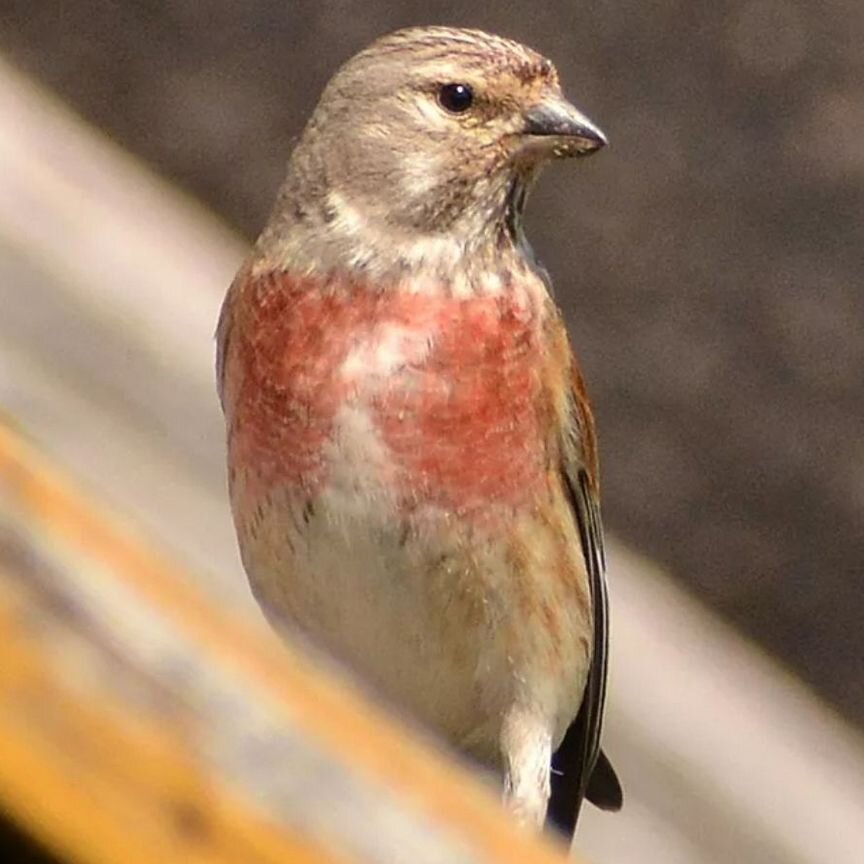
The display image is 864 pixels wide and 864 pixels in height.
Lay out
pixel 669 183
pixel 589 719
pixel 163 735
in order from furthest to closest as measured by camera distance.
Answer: pixel 669 183 < pixel 589 719 < pixel 163 735

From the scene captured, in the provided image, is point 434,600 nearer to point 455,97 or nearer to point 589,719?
point 589,719

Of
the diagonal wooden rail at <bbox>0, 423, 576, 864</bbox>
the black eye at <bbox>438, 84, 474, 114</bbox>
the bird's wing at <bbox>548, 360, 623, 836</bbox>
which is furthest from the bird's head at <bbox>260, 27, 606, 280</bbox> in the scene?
the diagonal wooden rail at <bbox>0, 423, 576, 864</bbox>

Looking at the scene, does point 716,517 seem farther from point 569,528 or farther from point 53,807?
point 53,807

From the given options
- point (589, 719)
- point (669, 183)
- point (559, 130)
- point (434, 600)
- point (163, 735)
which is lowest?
point (589, 719)

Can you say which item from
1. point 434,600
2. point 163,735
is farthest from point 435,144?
point 163,735

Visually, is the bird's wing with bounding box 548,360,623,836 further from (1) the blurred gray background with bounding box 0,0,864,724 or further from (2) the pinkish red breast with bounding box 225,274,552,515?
(1) the blurred gray background with bounding box 0,0,864,724

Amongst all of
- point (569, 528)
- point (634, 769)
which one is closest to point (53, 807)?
point (569, 528)

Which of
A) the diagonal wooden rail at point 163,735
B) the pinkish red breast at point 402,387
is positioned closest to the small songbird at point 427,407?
the pinkish red breast at point 402,387
